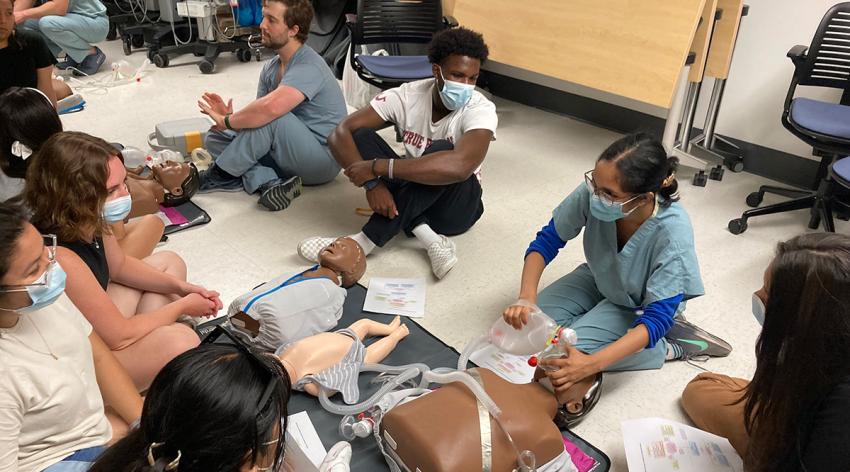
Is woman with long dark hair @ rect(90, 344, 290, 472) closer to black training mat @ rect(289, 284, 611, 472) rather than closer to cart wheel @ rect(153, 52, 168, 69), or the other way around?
black training mat @ rect(289, 284, 611, 472)

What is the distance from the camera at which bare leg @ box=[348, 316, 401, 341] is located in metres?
2.07

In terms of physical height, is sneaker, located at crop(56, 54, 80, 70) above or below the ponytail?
below

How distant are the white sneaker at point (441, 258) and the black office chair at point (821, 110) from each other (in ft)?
4.40

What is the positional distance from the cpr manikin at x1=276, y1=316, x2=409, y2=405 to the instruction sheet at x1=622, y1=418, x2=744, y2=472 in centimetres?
76

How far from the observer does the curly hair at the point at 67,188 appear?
5.34 ft

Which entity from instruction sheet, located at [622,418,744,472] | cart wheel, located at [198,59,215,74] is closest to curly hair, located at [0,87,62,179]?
instruction sheet, located at [622,418,744,472]

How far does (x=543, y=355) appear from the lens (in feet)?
5.98

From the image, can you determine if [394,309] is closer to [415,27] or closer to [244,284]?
[244,284]

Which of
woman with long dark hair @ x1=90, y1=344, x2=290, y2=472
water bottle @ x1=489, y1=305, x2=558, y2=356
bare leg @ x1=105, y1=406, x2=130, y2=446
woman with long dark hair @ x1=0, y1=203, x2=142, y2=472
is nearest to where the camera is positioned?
woman with long dark hair @ x1=90, y1=344, x2=290, y2=472

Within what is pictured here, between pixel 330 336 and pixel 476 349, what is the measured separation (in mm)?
488

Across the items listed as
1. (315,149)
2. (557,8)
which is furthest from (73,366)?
(557,8)

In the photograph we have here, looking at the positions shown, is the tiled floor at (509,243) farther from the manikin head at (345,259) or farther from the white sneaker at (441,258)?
the manikin head at (345,259)

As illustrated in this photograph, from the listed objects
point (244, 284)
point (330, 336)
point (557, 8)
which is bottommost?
point (244, 284)

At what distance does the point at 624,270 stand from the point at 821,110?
1.71 metres
